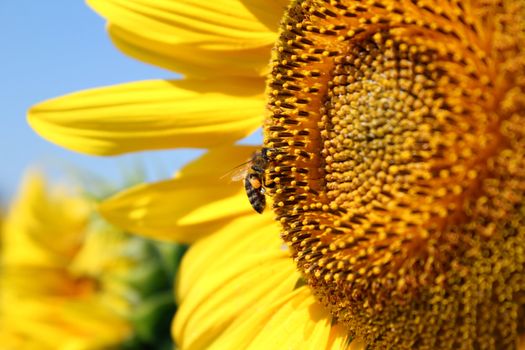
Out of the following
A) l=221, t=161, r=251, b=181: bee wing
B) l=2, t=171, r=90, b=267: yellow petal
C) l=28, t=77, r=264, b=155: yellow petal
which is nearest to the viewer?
l=221, t=161, r=251, b=181: bee wing

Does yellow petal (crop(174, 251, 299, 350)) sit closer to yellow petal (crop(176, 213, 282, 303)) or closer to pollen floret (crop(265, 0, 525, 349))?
yellow petal (crop(176, 213, 282, 303))

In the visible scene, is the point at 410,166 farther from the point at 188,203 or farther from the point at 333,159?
the point at 188,203

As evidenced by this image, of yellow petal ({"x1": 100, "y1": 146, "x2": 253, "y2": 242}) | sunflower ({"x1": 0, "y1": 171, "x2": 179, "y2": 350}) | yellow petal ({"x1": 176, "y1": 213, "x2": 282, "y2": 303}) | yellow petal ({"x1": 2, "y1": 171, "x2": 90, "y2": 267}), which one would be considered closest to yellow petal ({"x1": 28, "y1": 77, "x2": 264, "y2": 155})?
yellow petal ({"x1": 100, "y1": 146, "x2": 253, "y2": 242})

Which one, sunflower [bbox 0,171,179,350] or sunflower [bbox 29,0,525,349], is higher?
sunflower [bbox 29,0,525,349]

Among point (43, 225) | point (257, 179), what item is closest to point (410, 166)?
point (257, 179)

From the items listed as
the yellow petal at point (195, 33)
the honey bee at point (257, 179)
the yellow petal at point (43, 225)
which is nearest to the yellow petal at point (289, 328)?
the honey bee at point (257, 179)

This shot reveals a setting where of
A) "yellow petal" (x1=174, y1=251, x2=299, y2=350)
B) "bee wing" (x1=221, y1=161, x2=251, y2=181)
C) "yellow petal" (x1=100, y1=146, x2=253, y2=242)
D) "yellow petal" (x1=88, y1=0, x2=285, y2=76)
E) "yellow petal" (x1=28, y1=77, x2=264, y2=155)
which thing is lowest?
"yellow petal" (x1=174, y1=251, x2=299, y2=350)

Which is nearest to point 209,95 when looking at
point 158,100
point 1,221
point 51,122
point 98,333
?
point 158,100
